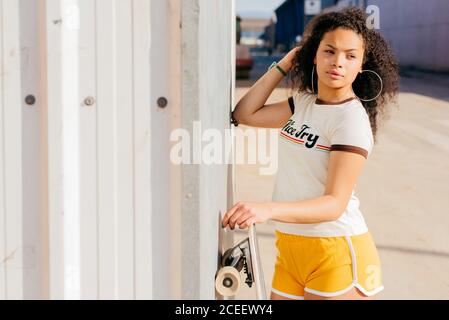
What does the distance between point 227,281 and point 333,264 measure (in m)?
0.38

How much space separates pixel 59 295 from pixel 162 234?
1.19ft

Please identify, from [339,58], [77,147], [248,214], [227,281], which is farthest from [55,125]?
[339,58]

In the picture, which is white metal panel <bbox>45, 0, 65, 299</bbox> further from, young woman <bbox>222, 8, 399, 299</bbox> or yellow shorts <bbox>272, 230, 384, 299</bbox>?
yellow shorts <bbox>272, 230, 384, 299</bbox>

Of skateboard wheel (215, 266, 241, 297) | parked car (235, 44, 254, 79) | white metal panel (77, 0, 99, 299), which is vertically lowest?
skateboard wheel (215, 266, 241, 297)

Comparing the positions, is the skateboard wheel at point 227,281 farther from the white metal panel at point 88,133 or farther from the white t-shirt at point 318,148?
the white metal panel at point 88,133

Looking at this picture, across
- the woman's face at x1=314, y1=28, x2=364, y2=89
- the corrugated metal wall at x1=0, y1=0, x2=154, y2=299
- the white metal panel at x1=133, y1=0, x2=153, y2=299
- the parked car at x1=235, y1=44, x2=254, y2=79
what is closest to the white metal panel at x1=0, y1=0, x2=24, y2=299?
the corrugated metal wall at x1=0, y1=0, x2=154, y2=299

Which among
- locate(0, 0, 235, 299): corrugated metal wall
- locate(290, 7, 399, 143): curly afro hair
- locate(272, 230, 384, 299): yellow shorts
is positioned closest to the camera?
locate(0, 0, 235, 299): corrugated metal wall

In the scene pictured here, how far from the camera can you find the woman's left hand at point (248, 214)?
2.21 metres

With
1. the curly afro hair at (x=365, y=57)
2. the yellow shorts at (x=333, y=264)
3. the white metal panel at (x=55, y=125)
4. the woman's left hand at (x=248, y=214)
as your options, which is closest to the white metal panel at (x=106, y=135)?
the white metal panel at (x=55, y=125)

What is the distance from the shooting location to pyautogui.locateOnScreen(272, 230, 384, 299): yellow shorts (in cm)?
256

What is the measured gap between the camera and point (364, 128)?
247 centimetres

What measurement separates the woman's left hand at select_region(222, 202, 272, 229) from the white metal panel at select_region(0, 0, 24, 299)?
63 centimetres
